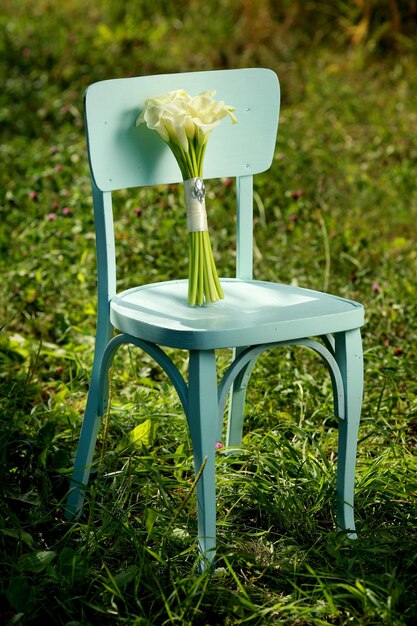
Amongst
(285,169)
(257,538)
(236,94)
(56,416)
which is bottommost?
(257,538)

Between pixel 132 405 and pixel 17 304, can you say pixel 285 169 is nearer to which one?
pixel 17 304

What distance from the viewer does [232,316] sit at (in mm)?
2010

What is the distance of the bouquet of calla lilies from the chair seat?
0.18 ft

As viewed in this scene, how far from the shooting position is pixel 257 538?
2.23 meters

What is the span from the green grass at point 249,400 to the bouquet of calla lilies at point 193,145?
39 centimetres

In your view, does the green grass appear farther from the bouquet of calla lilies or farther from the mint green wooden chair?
the bouquet of calla lilies

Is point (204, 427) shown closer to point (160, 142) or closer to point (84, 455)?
point (84, 455)

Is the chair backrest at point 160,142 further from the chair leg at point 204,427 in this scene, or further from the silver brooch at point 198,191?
the chair leg at point 204,427

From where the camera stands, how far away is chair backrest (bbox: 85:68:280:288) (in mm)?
2139

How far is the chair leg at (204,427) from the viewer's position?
1910 mm

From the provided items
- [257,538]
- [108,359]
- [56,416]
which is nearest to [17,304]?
[56,416]

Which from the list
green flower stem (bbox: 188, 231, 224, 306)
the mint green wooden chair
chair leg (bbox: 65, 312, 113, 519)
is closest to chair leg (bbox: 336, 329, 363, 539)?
the mint green wooden chair

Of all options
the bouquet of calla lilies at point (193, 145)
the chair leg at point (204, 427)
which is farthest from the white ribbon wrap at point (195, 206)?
the chair leg at point (204, 427)

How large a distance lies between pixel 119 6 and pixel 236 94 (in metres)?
5.15
